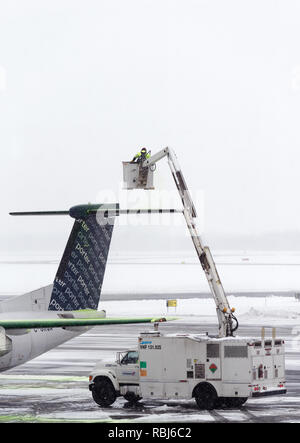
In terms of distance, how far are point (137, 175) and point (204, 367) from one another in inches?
270

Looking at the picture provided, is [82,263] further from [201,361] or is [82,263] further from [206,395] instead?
[206,395]

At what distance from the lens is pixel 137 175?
29234mm

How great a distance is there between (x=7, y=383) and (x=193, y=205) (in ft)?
41.6

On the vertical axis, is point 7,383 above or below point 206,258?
below

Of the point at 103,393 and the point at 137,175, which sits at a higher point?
the point at 137,175

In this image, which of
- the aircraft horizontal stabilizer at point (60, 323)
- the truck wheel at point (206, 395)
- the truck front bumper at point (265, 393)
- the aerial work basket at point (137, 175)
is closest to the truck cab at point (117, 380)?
the truck wheel at point (206, 395)

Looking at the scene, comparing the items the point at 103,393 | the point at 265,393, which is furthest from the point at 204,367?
the point at 103,393

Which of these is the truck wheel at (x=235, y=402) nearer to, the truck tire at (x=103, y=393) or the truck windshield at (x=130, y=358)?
the truck windshield at (x=130, y=358)

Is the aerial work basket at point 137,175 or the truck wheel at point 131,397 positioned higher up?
the aerial work basket at point 137,175

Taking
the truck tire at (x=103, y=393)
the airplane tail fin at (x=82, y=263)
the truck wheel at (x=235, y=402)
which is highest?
the airplane tail fin at (x=82, y=263)

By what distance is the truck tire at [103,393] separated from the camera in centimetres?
3000
